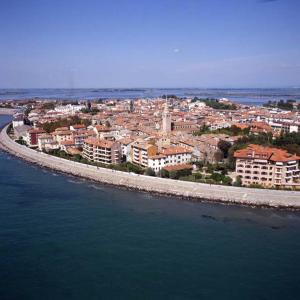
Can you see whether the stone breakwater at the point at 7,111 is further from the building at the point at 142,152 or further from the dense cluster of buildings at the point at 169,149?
the building at the point at 142,152

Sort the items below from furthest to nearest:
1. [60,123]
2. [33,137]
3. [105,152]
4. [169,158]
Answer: [60,123], [33,137], [105,152], [169,158]

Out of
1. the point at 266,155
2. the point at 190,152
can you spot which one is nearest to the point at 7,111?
the point at 190,152

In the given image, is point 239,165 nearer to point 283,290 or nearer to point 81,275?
point 283,290

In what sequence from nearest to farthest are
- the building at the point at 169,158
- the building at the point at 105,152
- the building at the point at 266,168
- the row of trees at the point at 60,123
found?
the building at the point at 266,168 < the building at the point at 169,158 < the building at the point at 105,152 < the row of trees at the point at 60,123

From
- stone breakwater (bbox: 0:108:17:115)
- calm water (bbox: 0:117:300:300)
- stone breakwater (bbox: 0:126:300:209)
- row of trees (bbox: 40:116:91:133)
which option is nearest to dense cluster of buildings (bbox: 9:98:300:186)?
row of trees (bbox: 40:116:91:133)

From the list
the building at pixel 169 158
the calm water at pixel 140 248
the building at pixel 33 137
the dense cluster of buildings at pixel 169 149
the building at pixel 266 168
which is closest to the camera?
the calm water at pixel 140 248

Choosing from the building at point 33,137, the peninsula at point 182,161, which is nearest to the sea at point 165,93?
the peninsula at point 182,161

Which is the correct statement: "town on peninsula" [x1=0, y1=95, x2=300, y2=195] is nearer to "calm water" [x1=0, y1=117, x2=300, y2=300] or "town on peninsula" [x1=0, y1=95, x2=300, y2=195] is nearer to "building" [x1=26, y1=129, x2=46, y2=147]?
"building" [x1=26, y1=129, x2=46, y2=147]

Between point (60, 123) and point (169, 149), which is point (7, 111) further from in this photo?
point (169, 149)
